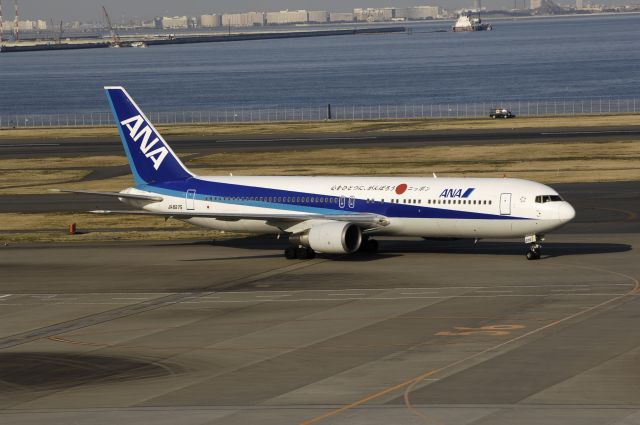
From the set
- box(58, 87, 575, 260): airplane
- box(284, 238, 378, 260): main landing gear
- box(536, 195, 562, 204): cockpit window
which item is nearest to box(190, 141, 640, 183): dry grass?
box(284, 238, 378, 260): main landing gear

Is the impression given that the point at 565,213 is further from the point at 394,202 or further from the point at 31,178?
the point at 31,178

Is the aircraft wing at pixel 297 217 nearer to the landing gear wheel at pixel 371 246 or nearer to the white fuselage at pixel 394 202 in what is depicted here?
the white fuselage at pixel 394 202

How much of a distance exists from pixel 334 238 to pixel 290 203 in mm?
5610

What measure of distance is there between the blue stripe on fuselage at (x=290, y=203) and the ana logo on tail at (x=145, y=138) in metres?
1.78

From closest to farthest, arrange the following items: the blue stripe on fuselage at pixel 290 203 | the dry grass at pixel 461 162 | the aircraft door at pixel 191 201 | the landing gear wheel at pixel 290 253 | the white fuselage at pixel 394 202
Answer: the white fuselage at pixel 394 202
the blue stripe on fuselage at pixel 290 203
the landing gear wheel at pixel 290 253
the aircraft door at pixel 191 201
the dry grass at pixel 461 162

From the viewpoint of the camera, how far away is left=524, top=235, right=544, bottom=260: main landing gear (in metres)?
70.6

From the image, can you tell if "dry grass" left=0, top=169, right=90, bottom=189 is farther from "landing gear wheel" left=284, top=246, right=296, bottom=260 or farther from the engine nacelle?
the engine nacelle

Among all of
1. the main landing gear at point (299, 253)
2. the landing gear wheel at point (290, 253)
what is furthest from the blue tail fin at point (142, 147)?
the main landing gear at point (299, 253)

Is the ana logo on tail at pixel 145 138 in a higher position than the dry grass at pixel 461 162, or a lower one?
higher

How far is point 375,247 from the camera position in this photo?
76250mm

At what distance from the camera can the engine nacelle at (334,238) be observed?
71.4 m

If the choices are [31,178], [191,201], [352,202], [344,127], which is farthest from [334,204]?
[344,127]

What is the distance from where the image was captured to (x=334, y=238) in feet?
234

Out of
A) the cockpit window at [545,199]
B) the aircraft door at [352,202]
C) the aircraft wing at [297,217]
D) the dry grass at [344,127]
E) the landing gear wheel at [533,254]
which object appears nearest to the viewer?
the cockpit window at [545,199]
